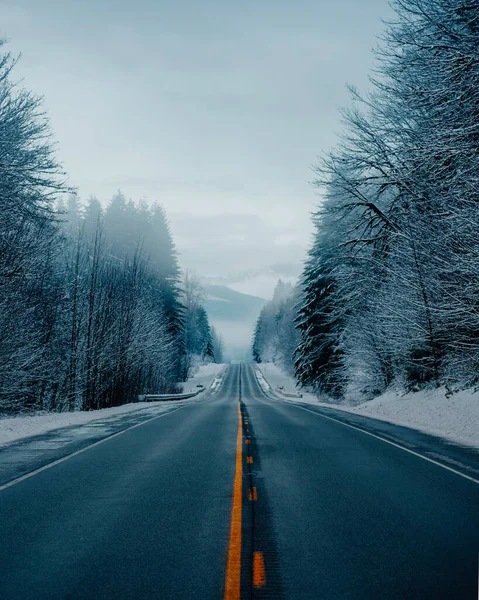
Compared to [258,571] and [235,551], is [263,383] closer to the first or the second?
[235,551]

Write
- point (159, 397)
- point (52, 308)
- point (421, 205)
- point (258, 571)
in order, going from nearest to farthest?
point (258, 571) → point (421, 205) → point (52, 308) → point (159, 397)

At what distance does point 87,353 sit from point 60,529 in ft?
71.4

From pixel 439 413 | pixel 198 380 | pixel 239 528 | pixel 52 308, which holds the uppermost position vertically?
pixel 52 308

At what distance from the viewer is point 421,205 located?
1723cm

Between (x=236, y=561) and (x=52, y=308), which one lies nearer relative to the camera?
(x=236, y=561)

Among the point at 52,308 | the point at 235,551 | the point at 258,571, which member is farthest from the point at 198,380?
the point at 258,571

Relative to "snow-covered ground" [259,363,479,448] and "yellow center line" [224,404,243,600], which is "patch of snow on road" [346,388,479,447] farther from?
"yellow center line" [224,404,243,600]

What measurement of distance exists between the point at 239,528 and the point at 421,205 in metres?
14.9

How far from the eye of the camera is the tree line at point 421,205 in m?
12.0

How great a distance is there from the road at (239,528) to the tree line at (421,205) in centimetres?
718

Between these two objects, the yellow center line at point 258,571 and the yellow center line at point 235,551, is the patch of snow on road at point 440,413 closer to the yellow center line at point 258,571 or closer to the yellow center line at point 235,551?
the yellow center line at point 235,551

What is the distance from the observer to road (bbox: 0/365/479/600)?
3893 millimetres

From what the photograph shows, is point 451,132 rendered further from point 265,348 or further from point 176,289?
point 265,348

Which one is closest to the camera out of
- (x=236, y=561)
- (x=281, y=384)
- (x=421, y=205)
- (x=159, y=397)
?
(x=236, y=561)
